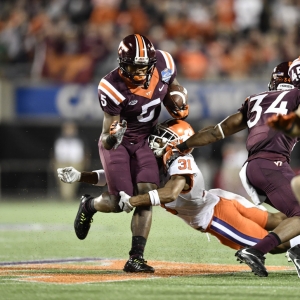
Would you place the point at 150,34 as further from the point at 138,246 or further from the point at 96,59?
the point at 138,246

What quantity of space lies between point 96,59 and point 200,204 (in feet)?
23.8

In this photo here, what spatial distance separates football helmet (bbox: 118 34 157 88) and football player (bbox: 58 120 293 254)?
468 millimetres

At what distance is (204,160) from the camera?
44.6 ft

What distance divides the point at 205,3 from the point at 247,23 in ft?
2.95

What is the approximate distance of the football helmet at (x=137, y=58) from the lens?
17.9ft

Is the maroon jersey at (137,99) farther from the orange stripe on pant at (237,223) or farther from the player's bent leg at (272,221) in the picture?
the player's bent leg at (272,221)

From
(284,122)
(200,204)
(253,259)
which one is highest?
(284,122)

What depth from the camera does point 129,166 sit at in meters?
5.68

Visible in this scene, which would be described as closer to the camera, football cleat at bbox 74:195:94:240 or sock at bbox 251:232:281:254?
sock at bbox 251:232:281:254

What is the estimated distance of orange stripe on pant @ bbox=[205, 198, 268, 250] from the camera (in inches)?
220

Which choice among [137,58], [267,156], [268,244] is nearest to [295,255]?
[268,244]

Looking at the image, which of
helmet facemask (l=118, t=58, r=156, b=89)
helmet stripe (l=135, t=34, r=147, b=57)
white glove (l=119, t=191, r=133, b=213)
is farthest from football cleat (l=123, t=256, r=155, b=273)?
helmet stripe (l=135, t=34, r=147, b=57)

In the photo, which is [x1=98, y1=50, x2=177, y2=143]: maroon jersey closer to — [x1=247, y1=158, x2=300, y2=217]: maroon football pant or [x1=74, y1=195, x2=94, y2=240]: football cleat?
[x1=74, y1=195, x2=94, y2=240]: football cleat

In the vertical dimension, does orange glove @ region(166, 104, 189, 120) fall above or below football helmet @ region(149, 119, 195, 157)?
above
